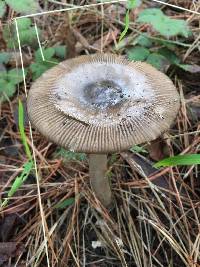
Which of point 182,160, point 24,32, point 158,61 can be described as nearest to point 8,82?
point 24,32

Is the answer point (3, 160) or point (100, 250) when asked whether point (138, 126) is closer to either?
point (100, 250)

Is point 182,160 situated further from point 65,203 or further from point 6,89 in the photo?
point 6,89

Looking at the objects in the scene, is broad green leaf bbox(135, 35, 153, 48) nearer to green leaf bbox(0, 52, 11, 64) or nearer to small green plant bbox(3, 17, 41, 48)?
small green plant bbox(3, 17, 41, 48)

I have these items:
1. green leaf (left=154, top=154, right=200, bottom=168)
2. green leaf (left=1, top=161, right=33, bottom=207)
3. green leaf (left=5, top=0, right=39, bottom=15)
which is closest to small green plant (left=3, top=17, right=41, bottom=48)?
green leaf (left=5, top=0, right=39, bottom=15)

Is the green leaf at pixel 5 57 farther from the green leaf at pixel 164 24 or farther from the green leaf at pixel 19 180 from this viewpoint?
the green leaf at pixel 19 180

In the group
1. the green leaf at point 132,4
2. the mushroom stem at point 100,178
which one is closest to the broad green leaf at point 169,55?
the green leaf at point 132,4
